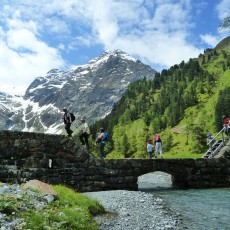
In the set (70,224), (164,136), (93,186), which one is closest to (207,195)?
(93,186)

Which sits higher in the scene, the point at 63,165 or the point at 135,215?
the point at 63,165

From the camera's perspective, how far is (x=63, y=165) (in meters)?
29.1

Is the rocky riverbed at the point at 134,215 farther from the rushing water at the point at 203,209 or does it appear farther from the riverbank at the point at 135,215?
the rushing water at the point at 203,209

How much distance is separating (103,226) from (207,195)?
1686 cm

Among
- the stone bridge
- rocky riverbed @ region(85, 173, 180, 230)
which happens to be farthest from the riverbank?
the stone bridge

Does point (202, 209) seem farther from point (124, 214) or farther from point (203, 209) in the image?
point (124, 214)

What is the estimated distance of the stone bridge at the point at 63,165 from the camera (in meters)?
27.3

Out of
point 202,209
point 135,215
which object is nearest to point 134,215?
point 135,215

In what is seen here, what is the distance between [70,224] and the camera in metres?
13.3

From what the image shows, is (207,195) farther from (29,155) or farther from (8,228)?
(8,228)

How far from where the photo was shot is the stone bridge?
27.3 metres

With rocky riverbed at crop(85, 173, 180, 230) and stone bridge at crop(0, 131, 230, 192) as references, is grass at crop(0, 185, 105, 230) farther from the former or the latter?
stone bridge at crop(0, 131, 230, 192)

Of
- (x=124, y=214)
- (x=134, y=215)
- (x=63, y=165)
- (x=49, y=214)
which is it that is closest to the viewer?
(x=49, y=214)

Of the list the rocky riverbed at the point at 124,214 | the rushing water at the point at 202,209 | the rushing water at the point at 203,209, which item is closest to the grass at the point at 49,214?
the rocky riverbed at the point at 124,214
